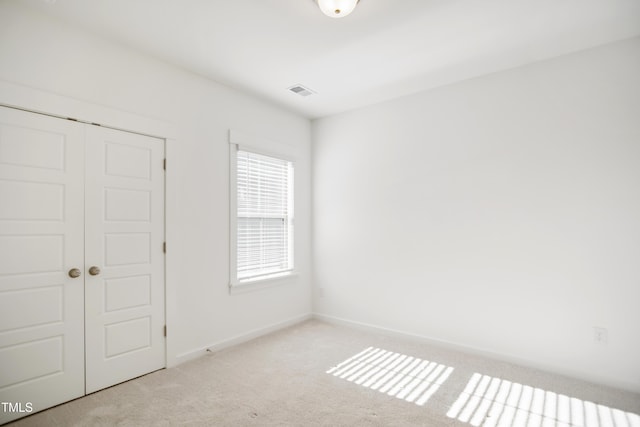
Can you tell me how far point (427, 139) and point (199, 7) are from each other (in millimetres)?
2545

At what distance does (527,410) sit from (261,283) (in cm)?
272

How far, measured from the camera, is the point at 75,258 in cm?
247

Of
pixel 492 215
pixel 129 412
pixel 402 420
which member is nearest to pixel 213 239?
pixel 129 412

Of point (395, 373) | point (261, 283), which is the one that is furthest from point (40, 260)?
point (395, 373)

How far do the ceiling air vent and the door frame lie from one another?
4.35 ft

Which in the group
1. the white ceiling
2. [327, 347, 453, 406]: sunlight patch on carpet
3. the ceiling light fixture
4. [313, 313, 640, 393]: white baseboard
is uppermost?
the white ceiling

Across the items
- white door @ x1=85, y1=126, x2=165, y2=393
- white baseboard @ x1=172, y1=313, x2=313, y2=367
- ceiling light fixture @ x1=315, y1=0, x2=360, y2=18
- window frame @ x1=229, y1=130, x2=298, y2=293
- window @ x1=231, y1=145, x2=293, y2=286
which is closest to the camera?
ceiling light fixture @ x1=315, y1=0, x2=360, y2=18

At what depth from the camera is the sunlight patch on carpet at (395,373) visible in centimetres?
261

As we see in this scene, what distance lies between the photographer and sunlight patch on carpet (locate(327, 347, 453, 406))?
2612 millimetres

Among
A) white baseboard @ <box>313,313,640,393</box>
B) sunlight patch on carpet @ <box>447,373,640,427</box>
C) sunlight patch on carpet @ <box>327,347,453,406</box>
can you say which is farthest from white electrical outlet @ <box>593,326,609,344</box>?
sunlight patch on carpet @ <box>327,347,453,406</box>

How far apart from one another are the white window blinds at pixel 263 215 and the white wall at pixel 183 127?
0.24 m

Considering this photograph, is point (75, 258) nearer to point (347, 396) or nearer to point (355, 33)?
point (347, 396)

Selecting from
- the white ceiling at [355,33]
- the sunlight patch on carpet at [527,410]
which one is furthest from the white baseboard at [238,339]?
the white ceiling at [355,33]

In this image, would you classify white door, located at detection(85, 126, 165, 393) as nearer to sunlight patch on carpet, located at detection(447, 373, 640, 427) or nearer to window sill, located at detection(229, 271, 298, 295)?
window sill, located at detection(229, 271, 298, 295)
